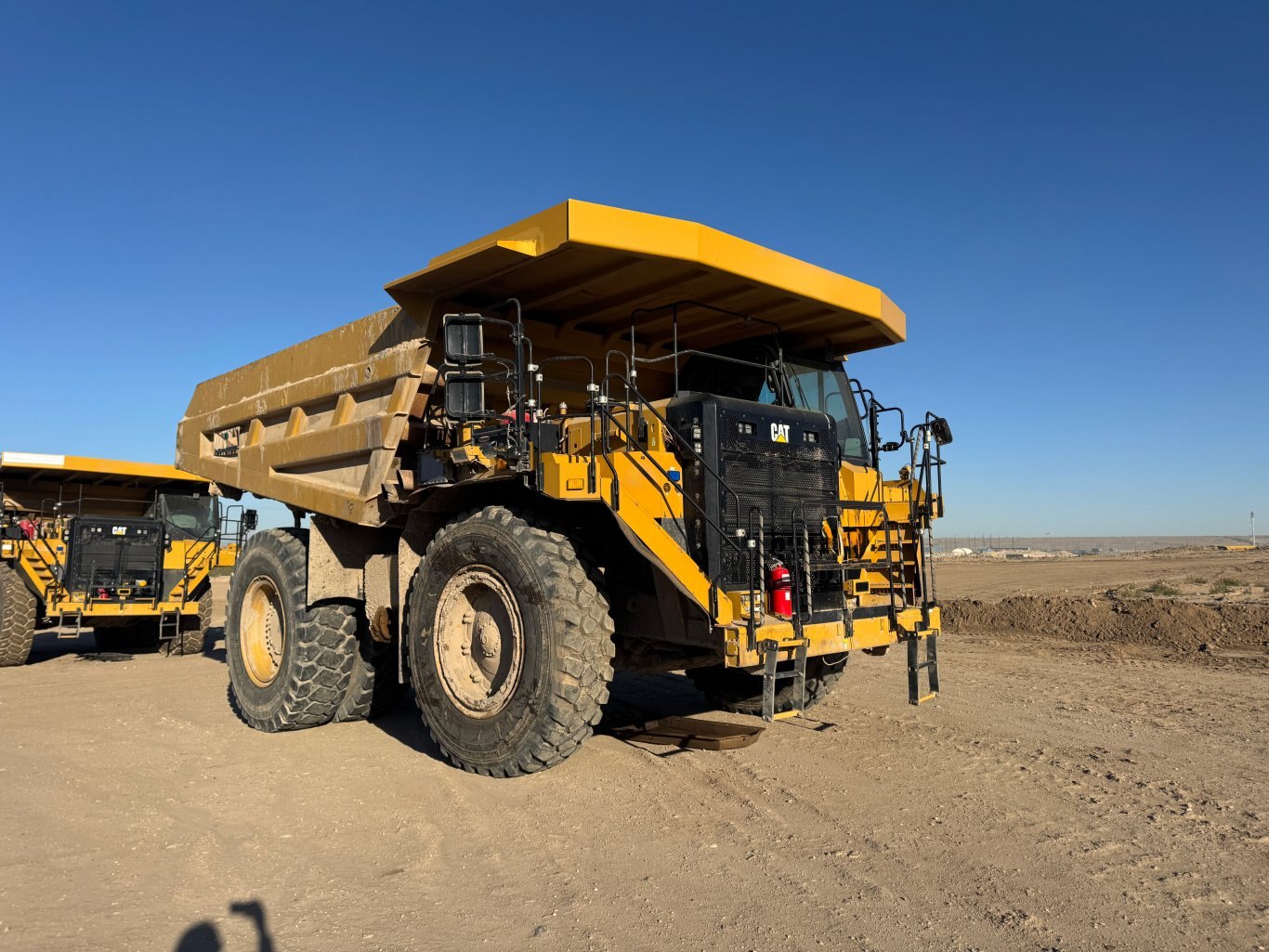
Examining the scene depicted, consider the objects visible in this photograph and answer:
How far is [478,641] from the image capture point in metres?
5.79

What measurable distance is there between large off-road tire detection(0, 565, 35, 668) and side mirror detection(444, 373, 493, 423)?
10.1 m

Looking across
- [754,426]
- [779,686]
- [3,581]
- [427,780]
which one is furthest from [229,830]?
[3,581]

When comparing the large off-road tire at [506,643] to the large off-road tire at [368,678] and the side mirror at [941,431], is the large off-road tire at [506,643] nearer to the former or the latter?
the large off-road tire at [368,678]

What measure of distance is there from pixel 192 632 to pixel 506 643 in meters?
10.2

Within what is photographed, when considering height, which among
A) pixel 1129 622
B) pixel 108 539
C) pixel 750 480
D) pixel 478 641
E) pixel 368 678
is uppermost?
pixel 750 480

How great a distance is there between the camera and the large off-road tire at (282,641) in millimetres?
7215

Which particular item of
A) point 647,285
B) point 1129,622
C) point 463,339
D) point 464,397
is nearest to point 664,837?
point 464,397

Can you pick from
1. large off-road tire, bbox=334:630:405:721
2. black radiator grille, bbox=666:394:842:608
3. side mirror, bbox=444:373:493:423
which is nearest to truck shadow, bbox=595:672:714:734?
large off-road tire, bbox=334:630:405:721

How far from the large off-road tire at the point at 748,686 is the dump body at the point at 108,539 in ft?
28.0

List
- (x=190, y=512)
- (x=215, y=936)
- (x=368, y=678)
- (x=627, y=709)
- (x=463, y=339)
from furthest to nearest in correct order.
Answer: (x=190, y=512) → (x=627, y=709) → (x=368, y=678) → (x=463, y=339) → (x=215, y=936)

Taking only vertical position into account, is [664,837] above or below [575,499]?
below

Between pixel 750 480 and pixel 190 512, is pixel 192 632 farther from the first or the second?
pixel 750 480

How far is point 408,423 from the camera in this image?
662 centimetres

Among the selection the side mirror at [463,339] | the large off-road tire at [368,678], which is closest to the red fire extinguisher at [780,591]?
the side mirror at [463,339]
